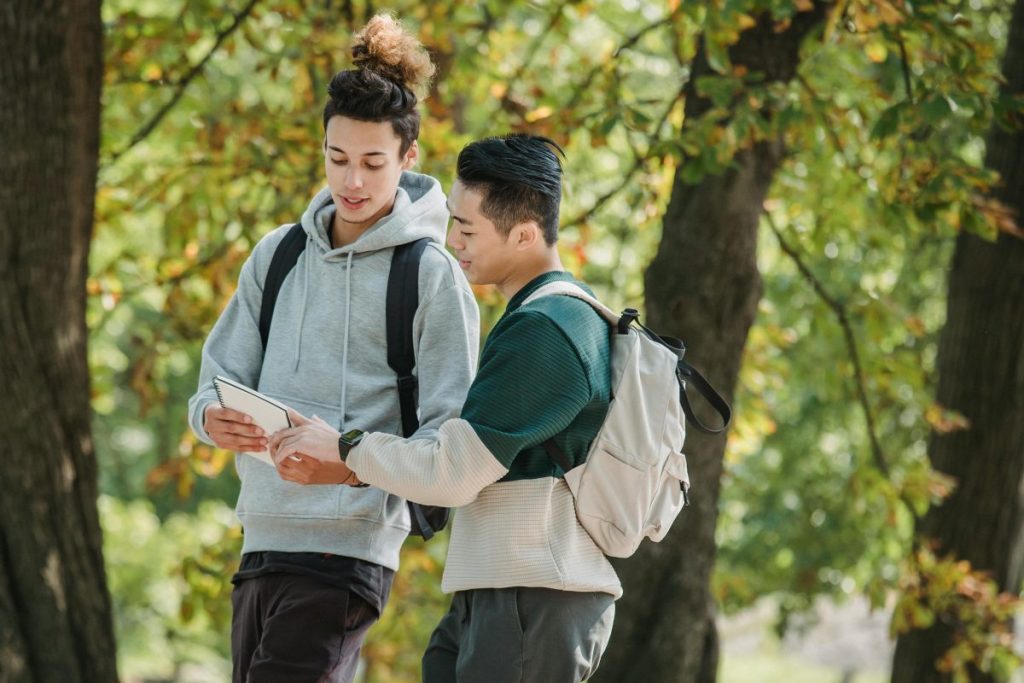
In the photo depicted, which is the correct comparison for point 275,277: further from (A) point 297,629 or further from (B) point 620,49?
(B) point 620,49

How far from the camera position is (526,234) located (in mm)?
2727

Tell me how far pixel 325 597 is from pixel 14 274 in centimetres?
226

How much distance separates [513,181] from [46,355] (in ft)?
8.36

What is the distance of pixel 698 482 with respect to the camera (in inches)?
207

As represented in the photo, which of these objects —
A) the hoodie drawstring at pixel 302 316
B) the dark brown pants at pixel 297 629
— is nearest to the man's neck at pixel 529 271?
the hoodie drawstring at pixel 302 316

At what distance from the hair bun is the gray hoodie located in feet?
1.00

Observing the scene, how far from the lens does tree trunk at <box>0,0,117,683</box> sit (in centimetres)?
451

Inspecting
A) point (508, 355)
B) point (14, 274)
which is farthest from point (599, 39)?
point (508, 355)

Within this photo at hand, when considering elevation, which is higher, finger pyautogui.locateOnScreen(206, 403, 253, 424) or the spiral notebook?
the spiral notebook

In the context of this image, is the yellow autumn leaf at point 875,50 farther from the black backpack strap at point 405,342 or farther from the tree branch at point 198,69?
the black backpack strap at point 405,342

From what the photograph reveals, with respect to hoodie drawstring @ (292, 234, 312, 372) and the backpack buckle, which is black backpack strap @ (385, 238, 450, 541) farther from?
the backpack buckle

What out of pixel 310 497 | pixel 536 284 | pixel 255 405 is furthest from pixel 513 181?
pixel 310 497

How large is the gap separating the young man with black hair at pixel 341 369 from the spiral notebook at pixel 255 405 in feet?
0.20

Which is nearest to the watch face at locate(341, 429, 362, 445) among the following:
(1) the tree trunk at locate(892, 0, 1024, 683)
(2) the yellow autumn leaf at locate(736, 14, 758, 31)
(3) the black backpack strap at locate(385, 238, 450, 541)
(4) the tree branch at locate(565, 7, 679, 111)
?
(3) the black backpack strap at locate(385, 238, 450, 541)
